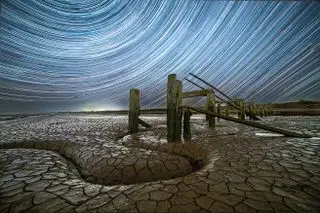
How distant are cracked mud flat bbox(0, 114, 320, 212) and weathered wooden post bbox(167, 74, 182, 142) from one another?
0.46m

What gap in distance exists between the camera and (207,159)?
12.6 ft

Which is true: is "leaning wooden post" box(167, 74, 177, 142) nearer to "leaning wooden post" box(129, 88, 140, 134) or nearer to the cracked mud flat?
the cracked mud flat

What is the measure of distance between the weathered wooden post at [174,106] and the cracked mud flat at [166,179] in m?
0.46

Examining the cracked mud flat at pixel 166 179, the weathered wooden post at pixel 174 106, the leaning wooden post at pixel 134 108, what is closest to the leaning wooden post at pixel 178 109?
the weathered wooden post at pixel 174 106

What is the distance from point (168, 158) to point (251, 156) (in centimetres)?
188

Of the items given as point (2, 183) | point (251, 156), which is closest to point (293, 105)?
point (251, 156)

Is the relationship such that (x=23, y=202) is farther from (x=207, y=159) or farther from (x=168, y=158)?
(x=207, y=159)

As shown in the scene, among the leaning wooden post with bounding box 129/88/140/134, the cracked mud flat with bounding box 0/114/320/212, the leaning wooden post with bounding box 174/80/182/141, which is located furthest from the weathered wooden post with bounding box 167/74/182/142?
the leaning wooden post with bounding box 129/88/140/134

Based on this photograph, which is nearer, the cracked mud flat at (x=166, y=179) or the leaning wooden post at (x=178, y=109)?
the cracked mud flat at (x=166, y=179)

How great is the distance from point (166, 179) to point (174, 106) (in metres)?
2.35

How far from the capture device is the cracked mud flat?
6.82 feet

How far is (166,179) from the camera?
3.10 m

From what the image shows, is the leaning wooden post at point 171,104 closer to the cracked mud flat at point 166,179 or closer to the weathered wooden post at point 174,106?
the weathered wooden post at point 174,106

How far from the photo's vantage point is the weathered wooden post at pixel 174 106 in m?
4.96
